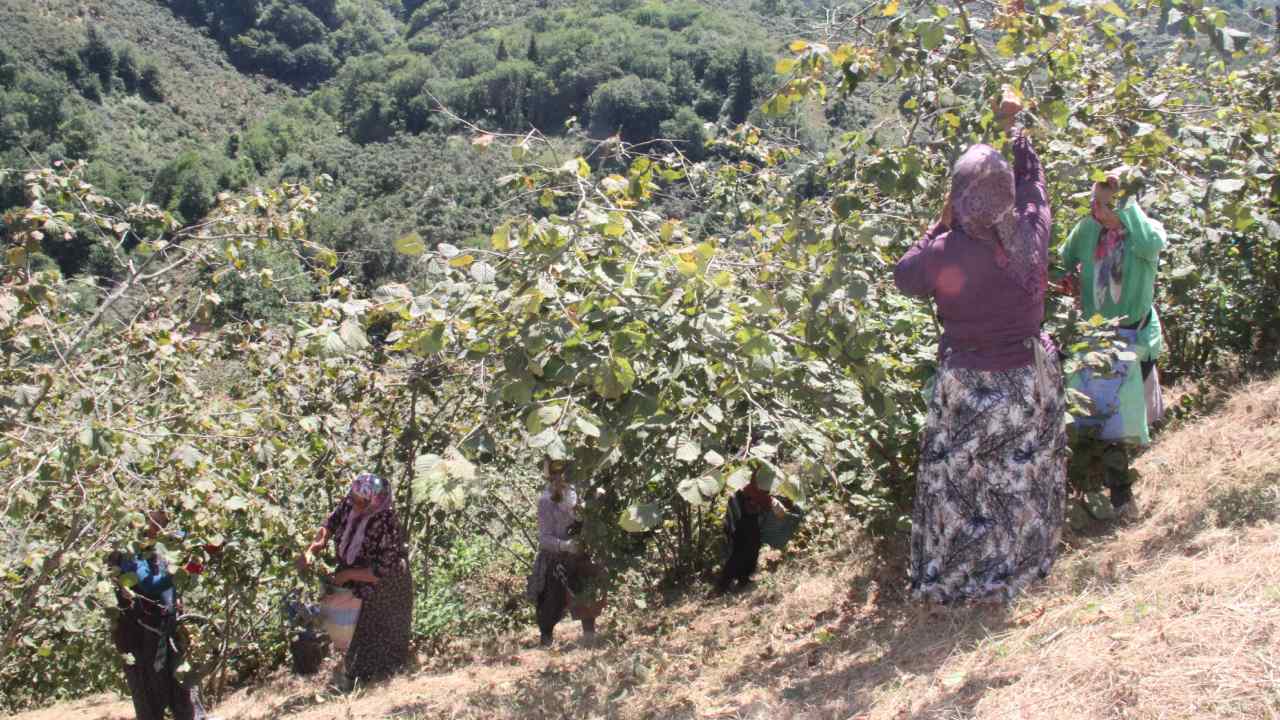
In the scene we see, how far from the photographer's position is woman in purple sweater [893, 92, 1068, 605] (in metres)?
3.03

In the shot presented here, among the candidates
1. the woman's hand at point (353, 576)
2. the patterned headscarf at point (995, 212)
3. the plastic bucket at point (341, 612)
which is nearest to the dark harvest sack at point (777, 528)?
the woman's hand at point (353, 576)

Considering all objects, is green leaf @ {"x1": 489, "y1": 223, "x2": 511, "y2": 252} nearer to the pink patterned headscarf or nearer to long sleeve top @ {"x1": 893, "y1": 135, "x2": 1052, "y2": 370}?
long sleeve top @ {"x1": 893, "y1": 135, "x2": 1052, "y2": 370}

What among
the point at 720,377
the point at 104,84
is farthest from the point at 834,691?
the point at 104,84

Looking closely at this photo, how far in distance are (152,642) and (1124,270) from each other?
179 inches

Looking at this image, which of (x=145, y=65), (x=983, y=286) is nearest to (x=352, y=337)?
(x=983, y=286)

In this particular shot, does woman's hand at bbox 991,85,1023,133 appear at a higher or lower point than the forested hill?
lower

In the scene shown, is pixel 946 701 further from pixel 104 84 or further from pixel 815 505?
pixel 104 84

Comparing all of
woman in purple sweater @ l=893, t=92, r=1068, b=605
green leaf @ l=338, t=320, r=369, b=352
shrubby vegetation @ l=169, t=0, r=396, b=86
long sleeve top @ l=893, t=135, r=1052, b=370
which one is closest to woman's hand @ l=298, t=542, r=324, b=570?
green leaf @ l=338, t=320, r=369, b=352

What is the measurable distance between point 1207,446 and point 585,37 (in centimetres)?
6370

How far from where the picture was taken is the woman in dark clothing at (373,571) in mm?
5004

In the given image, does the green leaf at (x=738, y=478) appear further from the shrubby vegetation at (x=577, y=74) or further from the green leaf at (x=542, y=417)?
the shrubby vegetation at (x=577, y=74)

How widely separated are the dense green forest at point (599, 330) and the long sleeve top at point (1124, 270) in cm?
13

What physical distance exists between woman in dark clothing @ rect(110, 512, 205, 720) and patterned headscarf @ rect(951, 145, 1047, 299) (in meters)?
3.66

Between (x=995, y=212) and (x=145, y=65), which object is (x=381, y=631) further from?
(x=145, y=65)
